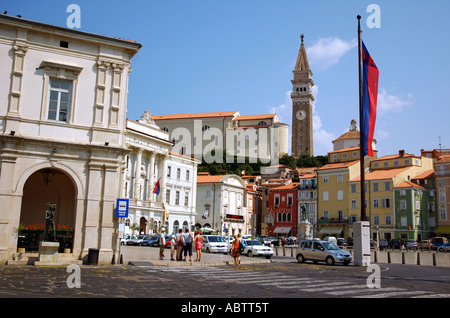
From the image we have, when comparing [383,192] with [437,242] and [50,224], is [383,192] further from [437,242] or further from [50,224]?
[50,224]

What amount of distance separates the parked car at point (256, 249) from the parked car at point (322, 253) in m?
4.52

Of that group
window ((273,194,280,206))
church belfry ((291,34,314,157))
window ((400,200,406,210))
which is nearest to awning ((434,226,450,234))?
window ((400,200,406,210))

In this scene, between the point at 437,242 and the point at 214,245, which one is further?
the point at 437,242

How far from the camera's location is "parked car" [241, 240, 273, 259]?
1298 inches

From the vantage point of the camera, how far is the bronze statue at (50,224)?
20.1 meters

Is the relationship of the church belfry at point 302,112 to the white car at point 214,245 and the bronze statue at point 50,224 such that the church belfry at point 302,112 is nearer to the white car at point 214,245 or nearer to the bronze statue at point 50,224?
the white car at point 214,245

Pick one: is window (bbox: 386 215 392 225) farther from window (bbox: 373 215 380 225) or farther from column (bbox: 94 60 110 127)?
column (bbox: 94 60 110 127)

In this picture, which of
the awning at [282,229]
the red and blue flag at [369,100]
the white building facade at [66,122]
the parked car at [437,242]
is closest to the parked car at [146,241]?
the white building facade at [66,122]

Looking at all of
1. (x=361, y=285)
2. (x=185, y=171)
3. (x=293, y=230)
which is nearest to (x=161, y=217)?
(x=185, y=171)

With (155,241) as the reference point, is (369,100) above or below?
above

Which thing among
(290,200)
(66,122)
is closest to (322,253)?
(66,122)

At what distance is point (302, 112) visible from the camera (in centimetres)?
15188

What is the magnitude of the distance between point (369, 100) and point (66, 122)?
15.7 m
